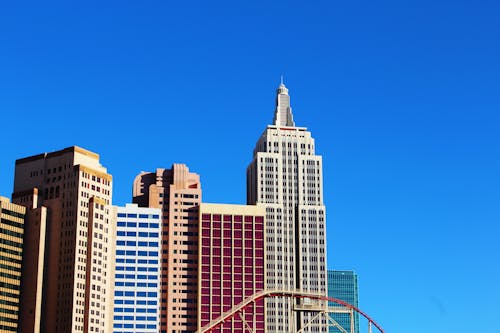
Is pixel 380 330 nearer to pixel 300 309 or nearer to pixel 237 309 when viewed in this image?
pixel 300 309

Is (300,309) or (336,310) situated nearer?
(300,309)

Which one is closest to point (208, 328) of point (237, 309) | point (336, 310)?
point (237, 309)

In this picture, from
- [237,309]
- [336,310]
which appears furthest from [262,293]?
[336,310]

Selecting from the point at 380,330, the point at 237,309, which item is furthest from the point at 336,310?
the point at 237,309

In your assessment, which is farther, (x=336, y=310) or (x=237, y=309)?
(x=336, y=310)

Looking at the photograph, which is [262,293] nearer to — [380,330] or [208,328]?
[208,328]

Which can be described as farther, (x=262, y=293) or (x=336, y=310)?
(x=336, y=310)

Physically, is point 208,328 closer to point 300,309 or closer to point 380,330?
point 300,309

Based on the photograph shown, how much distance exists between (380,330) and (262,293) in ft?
70.7

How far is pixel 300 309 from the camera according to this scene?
14562 centimetres

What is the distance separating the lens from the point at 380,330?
151 metres

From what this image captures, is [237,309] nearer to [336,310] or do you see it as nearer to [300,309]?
[300,309]

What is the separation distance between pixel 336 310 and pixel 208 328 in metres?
24.4

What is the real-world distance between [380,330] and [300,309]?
15.3 metres
